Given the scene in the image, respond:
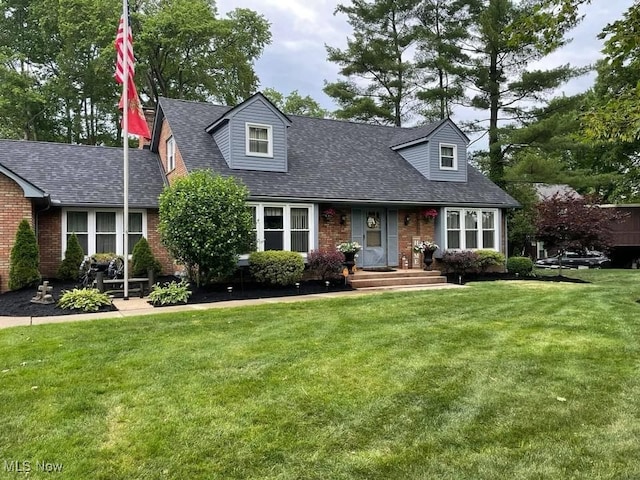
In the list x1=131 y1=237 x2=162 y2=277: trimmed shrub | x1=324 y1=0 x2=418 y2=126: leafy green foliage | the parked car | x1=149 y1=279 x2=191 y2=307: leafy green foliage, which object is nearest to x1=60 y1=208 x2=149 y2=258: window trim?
x1=131 y1=237 x2=162 y2=277: trimmed shrub

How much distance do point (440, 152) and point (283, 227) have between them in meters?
7.26

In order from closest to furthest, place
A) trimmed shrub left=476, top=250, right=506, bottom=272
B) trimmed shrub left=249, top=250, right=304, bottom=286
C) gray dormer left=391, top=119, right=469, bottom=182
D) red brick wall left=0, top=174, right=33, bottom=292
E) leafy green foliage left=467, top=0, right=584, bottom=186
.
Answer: red brick wall left=0, top=174, right=33, bottom=292
trimmed shrub left=249, top=250, right=304, bottom=286
trimmed shrub left=476, top=250, right=506, bottom=272
gray dormer left=391, top=119, right=469, bottom=182
leafy green foliage left=467, top=0, right=584, bottom=186

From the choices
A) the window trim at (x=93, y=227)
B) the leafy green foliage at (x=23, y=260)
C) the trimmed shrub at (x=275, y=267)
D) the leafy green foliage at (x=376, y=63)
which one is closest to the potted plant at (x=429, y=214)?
the trimmed shrub at (x=275, y=267)

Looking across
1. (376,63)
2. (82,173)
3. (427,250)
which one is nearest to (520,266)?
(427,250)

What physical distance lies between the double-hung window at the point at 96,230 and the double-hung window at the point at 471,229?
10.4 m

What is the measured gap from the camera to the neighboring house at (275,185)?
42.0 feet

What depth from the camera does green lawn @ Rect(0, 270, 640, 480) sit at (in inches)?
119

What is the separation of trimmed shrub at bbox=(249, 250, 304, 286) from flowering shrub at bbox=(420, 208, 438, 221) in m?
5.51

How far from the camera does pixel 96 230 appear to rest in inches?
518

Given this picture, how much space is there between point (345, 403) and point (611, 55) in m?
4.30

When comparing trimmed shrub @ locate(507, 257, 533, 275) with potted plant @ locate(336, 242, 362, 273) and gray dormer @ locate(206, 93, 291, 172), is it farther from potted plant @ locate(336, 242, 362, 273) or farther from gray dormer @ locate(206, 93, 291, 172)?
gray dormer @ locate(206, 93, 291, 172)

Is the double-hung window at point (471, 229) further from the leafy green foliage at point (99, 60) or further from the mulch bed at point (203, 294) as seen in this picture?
the leafy green foliage at point (99, 60)

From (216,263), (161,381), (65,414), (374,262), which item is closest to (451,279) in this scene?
(374,262)

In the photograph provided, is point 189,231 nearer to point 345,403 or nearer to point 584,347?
point 345,403
